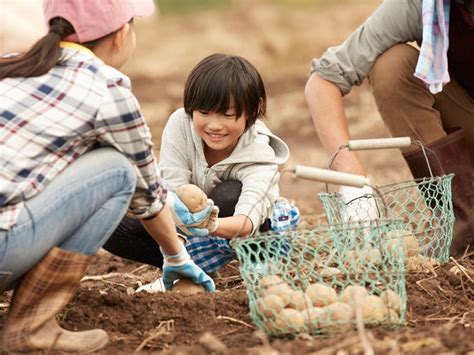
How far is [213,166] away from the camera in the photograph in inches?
122

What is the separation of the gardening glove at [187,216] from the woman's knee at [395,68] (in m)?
1.03

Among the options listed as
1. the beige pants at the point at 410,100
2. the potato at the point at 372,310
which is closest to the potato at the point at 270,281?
the potato at the point at 372,310

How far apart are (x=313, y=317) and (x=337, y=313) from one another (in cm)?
6

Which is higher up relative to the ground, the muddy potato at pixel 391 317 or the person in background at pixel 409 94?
the person in background at pixel 409 94

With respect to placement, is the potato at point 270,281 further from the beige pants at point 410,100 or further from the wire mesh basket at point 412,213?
the beige pants at point 410,100

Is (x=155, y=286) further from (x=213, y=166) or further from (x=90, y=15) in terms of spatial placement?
(x=90, y=15)

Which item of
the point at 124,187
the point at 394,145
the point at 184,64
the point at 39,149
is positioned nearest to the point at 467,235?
the point at 394,145

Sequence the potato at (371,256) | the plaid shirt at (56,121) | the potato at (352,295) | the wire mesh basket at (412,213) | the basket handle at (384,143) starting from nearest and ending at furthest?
the plaid shirt at (56,121), the potato at (352,295), the potato at (371,256), the basket handle at (384,143), the wire mesh basket at (412,213)

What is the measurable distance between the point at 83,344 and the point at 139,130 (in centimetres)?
54

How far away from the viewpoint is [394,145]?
2797 mm

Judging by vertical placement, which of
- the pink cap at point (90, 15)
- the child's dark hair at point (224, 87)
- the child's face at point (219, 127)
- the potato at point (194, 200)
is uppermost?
the pink cap at point (90, 15)

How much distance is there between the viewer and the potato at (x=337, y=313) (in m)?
2.21

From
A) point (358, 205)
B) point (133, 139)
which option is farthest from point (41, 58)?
point (358, 205)

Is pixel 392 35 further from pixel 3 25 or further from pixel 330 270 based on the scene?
pixel 3 25
